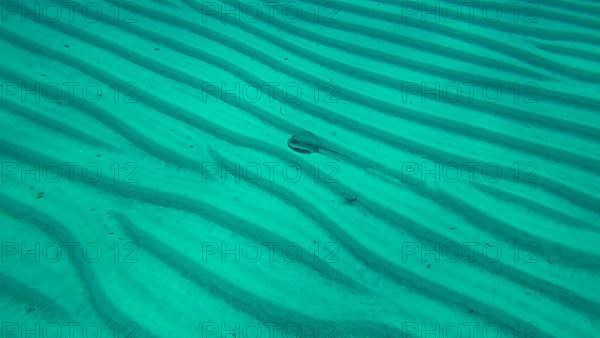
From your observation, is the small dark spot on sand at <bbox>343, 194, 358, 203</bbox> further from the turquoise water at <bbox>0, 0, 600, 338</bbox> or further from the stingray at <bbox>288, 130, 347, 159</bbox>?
the stingray at <bbox>288, 130, 347, 159</bbox>

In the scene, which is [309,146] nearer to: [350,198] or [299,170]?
[299,170]

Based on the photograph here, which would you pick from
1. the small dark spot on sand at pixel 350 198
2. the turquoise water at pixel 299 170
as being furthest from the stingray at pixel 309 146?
the small dark spot on sand at pixel 350 198

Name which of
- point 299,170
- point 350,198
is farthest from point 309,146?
point 350,198

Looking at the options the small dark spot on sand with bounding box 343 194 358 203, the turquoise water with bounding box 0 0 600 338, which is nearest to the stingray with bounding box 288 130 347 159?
the turquoise water with bounding box 0 0 600 338

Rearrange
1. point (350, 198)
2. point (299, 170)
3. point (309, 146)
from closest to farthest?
point (350, 198), point (299, 170), point (309, 146)

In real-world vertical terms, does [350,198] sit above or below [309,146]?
below

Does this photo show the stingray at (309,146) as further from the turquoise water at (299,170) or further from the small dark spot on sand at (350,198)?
the small dark spot on sand at (350,198)

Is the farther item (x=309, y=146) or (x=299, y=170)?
(x=309, y=146)

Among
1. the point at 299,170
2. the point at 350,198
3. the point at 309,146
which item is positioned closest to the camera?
the point at 350,198

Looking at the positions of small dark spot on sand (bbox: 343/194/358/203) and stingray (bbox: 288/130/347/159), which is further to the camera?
stingray (bbox: 288/130/347/159)
